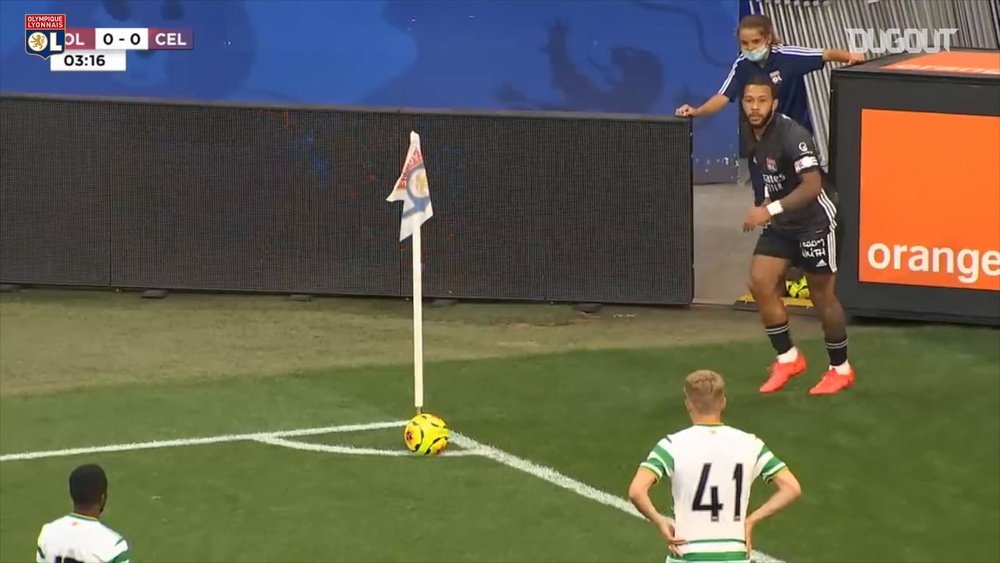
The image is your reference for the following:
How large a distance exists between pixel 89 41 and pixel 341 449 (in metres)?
11.4

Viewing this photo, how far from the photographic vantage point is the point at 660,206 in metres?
16.2

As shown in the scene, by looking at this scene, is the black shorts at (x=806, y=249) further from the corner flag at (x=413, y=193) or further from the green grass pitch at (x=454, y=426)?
the corner flag at (x=413, y=193)

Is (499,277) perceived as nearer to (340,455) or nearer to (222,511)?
(340,455)

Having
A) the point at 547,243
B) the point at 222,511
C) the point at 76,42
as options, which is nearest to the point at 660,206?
the point at 547,243

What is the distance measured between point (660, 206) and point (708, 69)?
20.6 feet

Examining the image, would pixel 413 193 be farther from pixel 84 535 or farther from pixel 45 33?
pixel 45 33

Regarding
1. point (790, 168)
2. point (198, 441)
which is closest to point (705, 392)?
point (790, 168)

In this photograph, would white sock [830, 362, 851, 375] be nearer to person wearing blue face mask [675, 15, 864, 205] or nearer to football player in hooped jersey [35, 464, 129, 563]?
person wearing blue face mask [675, 15, 864, 205]

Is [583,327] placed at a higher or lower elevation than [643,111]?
lower

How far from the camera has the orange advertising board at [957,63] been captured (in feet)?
49.2

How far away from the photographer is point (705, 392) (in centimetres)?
728

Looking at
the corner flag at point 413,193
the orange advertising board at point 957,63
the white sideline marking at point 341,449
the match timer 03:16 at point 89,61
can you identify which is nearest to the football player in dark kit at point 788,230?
the corner flag at point 413,193

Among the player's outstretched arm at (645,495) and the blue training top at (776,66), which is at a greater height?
the blue training top at (776,66)

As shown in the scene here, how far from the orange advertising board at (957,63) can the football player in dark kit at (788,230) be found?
102 inches
